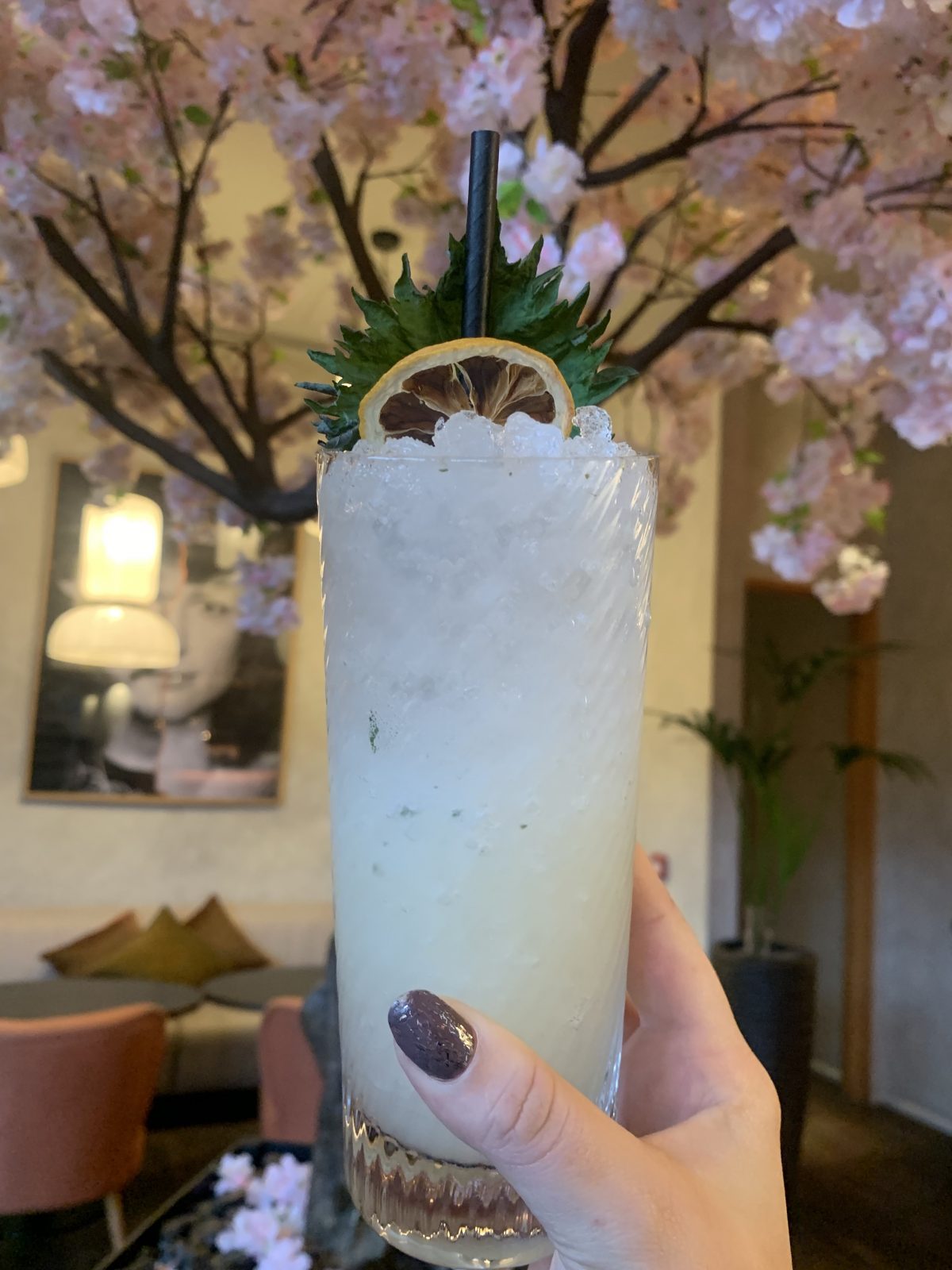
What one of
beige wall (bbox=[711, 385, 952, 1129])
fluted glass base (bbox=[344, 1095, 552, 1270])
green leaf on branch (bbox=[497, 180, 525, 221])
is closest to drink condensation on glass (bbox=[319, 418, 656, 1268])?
fluted glass base (bbox=[344, 1095, 552, 1270])

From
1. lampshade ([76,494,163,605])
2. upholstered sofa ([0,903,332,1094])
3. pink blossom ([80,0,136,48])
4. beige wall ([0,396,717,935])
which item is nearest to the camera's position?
pink blossom ([80,0,136,48])

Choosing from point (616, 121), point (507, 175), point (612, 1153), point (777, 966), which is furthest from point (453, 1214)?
point (777, 966)

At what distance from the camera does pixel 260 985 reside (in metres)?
3.96

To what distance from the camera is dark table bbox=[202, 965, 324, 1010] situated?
3711mm

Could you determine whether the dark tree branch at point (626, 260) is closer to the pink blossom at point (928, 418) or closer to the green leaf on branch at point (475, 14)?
the green leaf on branch at point (475, 14)

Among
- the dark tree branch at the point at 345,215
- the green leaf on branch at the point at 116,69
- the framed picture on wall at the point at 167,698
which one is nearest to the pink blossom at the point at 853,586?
the dark tree branch at the point at 345,215

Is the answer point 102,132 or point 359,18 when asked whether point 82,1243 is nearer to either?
point 102,132

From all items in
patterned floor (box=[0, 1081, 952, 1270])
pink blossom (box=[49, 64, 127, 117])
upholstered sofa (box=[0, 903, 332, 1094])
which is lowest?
patterned floor (box=[0, 1081, 952, 1270])

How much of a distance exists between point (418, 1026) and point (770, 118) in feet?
6.10

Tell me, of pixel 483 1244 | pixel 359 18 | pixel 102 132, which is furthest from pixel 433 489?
pixel 359 18

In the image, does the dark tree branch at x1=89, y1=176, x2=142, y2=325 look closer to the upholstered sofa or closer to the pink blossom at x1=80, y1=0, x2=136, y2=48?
the pink blossom at x1=80, y1=0, x2=136, y2=48

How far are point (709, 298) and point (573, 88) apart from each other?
392 mm

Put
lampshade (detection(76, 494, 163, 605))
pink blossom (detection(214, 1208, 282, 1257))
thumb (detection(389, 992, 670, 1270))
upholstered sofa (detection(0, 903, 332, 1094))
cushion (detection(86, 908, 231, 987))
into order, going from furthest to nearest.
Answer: lampshade (detection(76, 494, 163, 605)), cushion (detection(86, 908, 231, 987)), upholstered sofa (detection(0, 903, 332, 1094)), pink blossom (detection(214, 1208, 282, 1257)), thumb (detection(389, 992, 670, 1270))

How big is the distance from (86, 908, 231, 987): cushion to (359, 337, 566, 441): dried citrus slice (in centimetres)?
386
